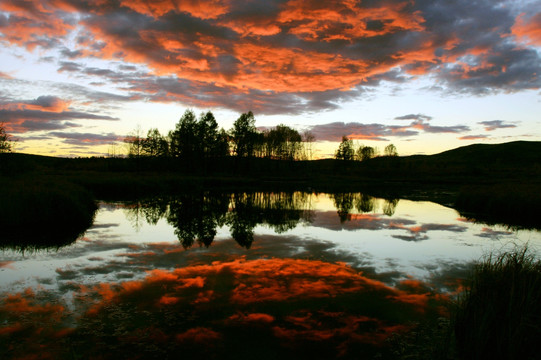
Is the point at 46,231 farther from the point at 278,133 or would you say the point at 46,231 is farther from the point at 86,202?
the point at 278,133

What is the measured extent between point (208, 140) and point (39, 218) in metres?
62.5

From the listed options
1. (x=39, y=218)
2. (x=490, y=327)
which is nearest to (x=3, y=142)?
(x=39, y=218)

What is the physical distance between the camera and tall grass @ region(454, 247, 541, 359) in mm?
5020

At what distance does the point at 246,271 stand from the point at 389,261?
5840mm

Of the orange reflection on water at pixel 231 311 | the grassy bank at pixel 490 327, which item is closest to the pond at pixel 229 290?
the orange reflection on water at pixel 231 311

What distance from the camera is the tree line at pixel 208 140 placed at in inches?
3029

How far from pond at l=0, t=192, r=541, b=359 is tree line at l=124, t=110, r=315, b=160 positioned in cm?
6036

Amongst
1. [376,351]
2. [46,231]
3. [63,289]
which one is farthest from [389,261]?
[46,231]

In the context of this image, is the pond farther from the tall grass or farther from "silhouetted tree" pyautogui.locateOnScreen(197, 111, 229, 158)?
"silhouetted tree" pyautogui.locateOnScreen(197, 111, 229, 158)

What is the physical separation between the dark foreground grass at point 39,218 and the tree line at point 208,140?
188 feet

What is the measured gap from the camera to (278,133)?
104 metres

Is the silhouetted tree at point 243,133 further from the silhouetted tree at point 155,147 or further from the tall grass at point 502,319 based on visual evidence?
the tall grass at point 502,319

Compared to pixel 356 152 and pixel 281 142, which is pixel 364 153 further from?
pixel 281 142

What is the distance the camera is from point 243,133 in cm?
8269
